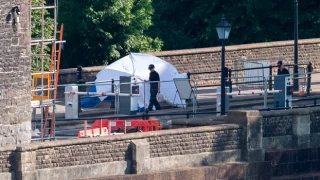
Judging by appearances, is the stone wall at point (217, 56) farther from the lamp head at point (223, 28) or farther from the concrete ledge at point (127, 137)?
the concrete ledge at point (127, 137)

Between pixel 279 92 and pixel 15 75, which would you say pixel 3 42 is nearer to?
pixel 15 75

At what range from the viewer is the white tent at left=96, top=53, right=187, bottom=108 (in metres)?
30.0

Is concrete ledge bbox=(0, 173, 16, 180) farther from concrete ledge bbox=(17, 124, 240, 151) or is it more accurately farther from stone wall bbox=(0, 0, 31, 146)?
stone wall bbox=(0, 0, 31, 146)

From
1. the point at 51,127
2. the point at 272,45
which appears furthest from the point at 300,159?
the point at 272,45

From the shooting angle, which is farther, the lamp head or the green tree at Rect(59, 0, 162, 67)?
the green tree at Rect(59, 0, 162, 67)

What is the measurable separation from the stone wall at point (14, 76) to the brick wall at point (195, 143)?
106 inches

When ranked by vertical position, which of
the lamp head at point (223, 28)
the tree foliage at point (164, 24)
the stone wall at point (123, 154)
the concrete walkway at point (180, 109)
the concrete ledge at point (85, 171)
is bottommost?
Result: the concrete ledge at point (85, 171)

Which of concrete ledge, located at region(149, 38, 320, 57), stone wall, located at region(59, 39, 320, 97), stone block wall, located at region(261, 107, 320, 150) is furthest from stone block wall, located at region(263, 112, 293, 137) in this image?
concrete ledge, located at region(149, 38, 320, 57)

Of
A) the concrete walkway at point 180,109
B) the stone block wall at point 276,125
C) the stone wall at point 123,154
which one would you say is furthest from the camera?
the concrete walkway at point 180,109

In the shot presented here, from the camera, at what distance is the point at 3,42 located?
20.2 m

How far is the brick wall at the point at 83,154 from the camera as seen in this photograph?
19.1 metres

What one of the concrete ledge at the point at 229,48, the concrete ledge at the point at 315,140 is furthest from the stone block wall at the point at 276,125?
the concrete ledge at the point at 229,48

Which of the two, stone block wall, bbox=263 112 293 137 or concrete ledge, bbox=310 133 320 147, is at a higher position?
stone block wall, bbox=263 112 293 137

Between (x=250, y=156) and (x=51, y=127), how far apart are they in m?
4.60
